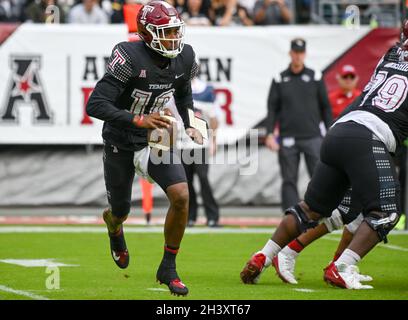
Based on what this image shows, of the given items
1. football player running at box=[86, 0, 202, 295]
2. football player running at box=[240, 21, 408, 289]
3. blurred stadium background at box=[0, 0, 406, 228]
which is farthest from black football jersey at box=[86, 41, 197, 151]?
blurred stadium background at box=[0, 0, 406, 228]

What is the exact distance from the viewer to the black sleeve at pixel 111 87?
682cm

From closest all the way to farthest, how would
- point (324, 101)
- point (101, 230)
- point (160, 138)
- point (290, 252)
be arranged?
point (160, 138) → point (290, 252) → point (101, 230) → point (324, 101)

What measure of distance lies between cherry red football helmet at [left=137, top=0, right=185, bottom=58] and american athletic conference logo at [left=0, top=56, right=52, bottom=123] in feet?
24.2

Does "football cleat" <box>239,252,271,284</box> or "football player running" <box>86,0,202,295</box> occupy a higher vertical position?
"football player running" <box>86,0,202,295</box>

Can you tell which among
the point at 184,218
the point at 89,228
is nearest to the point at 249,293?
the point at 184,218

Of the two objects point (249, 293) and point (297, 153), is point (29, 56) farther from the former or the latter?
point (249, 293)

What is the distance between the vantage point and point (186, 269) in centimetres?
842

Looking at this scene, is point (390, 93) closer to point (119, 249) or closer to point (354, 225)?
point (354, 225)

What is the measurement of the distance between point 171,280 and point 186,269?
1.65 m

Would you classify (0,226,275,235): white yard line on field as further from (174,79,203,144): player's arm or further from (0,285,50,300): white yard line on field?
(0,285,50,300): white yard line on field

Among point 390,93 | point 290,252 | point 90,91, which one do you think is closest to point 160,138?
point 290,252

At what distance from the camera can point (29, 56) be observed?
1425 centimetres

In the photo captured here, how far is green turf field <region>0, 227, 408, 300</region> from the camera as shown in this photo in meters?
6.80

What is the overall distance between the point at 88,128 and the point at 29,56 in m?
1.32
